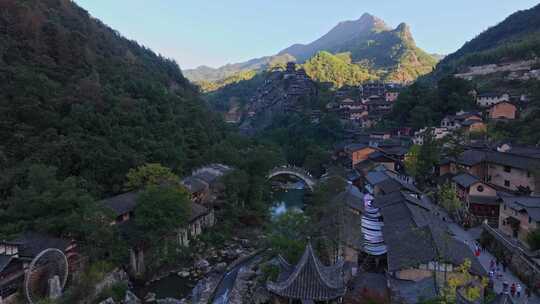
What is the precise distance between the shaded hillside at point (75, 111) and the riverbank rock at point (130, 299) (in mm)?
Answer: 8353

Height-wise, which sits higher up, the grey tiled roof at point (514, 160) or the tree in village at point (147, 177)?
the tree in village at point (147, 177)

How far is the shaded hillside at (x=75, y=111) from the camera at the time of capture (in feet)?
78.7

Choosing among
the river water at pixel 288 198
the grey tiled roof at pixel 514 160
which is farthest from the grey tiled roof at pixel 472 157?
the river water at pixel 288 198

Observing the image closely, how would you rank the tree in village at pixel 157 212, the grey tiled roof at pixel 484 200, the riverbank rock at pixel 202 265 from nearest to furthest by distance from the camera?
the tree in village at pixel 157 212, the grey tiled roof at pixel 484 200, the riverbank rock at pixel 202 265

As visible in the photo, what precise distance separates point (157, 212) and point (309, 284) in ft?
42.2

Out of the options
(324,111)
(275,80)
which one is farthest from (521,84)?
(275,80)

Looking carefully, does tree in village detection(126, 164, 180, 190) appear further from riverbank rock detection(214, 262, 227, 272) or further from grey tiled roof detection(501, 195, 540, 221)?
grey tiled roof detection(501, 195, 540, 221)

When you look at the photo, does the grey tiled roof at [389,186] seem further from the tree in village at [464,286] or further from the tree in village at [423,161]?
the tree in village at [464,286]

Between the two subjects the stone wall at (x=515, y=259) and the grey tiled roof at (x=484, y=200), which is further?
the grey tiled roof at (x=484, y=200)

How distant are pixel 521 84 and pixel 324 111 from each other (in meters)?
31.1

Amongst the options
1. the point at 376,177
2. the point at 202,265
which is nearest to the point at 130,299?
the point at 202,265

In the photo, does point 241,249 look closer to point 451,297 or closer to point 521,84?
point 451,297

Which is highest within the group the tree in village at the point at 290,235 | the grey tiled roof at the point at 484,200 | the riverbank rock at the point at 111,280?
the tree in village at the point at 290,235

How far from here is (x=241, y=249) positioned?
1083 inches
